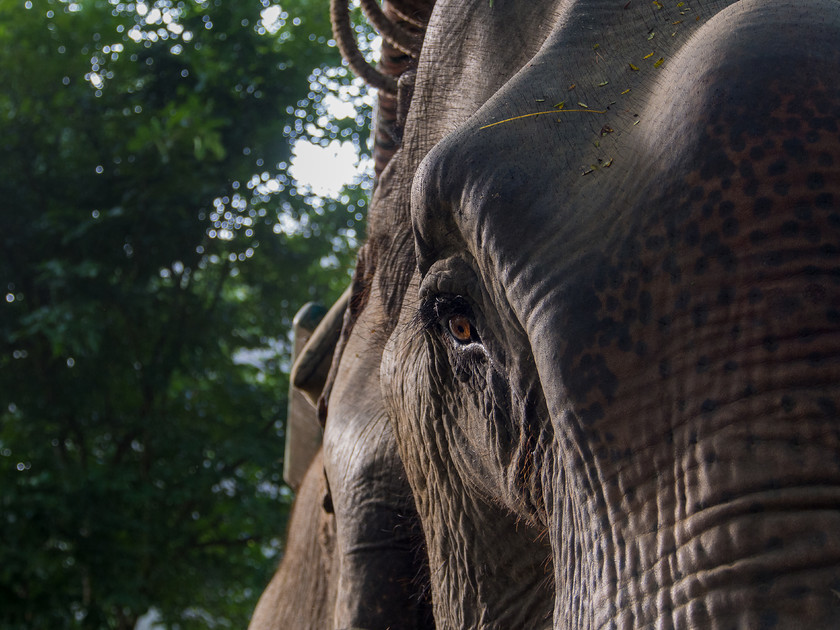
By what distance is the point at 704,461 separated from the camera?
2.94 ft

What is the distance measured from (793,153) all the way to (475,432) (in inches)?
26.7

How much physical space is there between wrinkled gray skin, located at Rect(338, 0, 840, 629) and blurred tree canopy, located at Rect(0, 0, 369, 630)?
15.2 ft

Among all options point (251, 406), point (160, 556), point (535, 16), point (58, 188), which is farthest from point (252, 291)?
point (535, 16)

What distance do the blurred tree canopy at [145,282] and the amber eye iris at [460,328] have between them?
14.9ft

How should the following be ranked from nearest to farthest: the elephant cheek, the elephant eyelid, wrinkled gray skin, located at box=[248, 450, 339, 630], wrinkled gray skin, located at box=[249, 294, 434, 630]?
the elephant cheek < the elephant eyelid < wrinkled gray skin, located at box=[249, 294, 434, 630] < wrinkled gray skin, located at box=[248, 450, 339, 630]

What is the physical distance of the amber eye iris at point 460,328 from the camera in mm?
1340

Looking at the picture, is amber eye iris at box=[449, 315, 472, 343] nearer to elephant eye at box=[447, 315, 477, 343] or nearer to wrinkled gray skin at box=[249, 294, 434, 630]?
elephant eye at box=[447, 315, 477, 343]

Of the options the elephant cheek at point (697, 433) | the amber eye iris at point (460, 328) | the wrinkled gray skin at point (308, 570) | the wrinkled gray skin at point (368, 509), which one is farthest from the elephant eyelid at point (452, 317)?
the wrinkled gray skin at point (308, 570)

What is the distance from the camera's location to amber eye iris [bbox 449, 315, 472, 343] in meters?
1.34

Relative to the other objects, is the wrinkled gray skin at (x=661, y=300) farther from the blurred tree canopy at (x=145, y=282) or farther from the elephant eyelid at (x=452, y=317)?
the blurred tree canopy at (x=145, y=282)

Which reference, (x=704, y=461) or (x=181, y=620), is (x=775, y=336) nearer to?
(x=704, y=461)

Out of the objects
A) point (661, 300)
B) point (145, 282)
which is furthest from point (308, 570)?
point (145, 282)

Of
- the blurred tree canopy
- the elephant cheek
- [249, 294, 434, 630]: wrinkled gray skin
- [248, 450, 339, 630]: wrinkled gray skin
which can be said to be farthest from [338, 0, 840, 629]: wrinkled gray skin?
the blurred tree canopy

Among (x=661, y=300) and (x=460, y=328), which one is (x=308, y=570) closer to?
(x=460, y=328)
